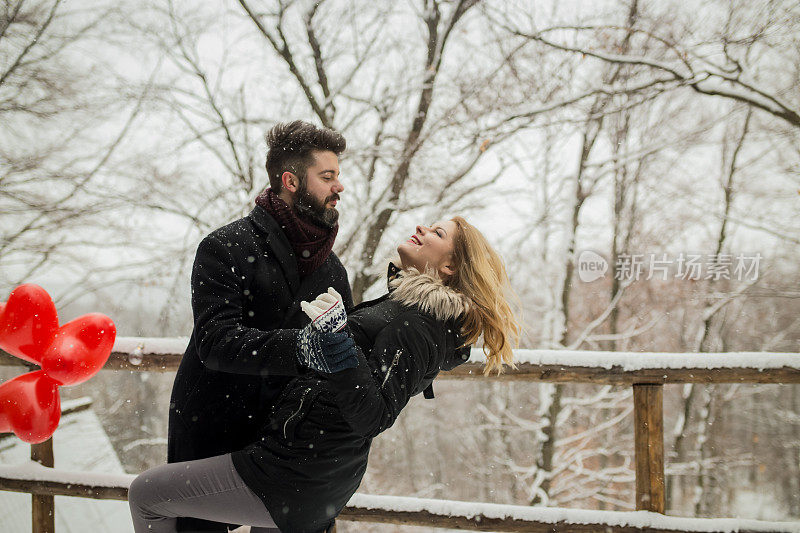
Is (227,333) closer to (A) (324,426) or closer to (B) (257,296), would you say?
(B) (257,296)

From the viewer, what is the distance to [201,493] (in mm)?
1214

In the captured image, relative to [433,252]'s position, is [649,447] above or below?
below

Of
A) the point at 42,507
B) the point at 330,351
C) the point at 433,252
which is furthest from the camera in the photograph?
the point at 42,507

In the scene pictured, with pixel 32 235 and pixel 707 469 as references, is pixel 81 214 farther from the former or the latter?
pixel 707 469

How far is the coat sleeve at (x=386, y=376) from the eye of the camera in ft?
3.38

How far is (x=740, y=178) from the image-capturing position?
705cm

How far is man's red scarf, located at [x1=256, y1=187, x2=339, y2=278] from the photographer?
1.45 metres

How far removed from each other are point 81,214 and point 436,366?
22.5 feet

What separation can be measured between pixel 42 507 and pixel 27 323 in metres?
1.37

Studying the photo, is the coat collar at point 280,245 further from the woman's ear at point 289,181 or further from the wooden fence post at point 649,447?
the wooden fence post at point 649,447

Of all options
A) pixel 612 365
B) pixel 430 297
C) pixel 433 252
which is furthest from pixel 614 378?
pixel 430 297

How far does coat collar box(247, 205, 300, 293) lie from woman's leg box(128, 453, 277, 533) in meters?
0.53

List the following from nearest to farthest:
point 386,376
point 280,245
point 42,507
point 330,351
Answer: point 330,351 → point 386,376 → point 280,245 → point 42,507

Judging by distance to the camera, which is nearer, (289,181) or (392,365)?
(392,365)
